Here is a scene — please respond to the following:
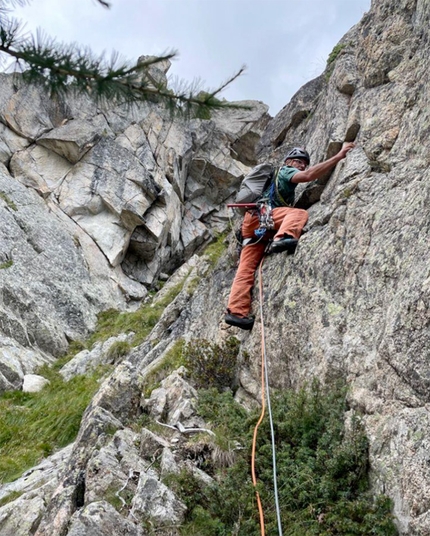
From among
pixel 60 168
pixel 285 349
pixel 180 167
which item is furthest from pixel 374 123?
pixel 180 167

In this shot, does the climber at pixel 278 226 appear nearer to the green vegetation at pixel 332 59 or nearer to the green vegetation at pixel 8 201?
the green vegetation at pixel 332 59

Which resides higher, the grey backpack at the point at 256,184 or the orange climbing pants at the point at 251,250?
the grey backpack at the point at 256,184

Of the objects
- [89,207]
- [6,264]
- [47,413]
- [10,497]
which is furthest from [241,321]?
[89,207]

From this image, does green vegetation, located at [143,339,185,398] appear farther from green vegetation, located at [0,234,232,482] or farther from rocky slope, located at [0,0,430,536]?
rocky slope, located at [0,0,430,536]

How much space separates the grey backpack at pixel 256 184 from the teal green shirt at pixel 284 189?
27 cm

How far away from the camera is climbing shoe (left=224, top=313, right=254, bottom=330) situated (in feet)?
29.2

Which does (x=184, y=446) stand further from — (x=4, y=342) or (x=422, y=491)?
(x=4, y=342)

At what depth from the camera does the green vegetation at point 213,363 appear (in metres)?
8.48

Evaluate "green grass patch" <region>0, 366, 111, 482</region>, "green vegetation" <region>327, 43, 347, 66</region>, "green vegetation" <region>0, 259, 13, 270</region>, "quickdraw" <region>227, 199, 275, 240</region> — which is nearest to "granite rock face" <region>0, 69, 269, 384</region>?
"green vegetation" <region>0, 259, 13, 270</region>

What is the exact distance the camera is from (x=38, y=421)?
435 inches

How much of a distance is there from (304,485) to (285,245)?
4373 millimetres

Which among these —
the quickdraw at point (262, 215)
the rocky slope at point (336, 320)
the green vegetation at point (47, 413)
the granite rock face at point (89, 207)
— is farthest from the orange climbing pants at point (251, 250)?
the granite rock face at point (89, 207)

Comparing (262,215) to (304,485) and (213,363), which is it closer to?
(213,363)

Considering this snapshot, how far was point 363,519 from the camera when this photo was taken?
4676mm
